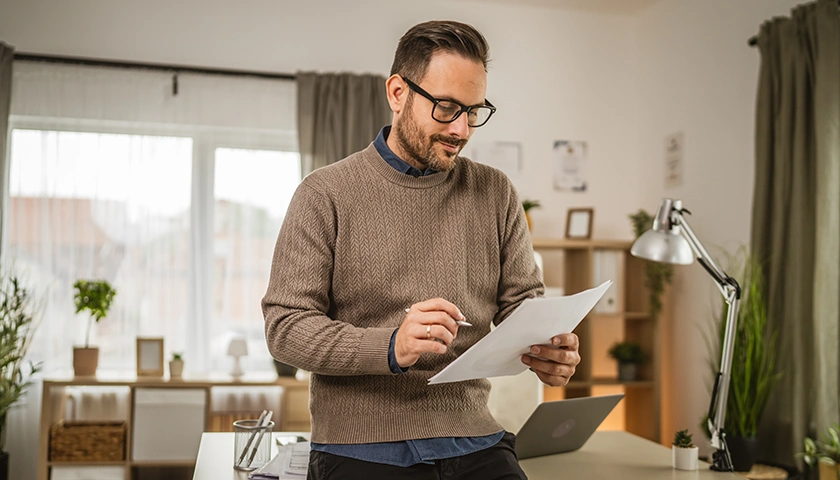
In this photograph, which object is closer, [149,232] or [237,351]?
[237,351]

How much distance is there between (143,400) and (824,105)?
11.1 ft

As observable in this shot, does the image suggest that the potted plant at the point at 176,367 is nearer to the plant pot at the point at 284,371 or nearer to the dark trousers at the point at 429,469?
the plant pot at the point at 284,371

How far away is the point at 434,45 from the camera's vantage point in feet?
4.71

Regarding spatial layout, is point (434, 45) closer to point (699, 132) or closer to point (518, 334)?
point (518, 334)

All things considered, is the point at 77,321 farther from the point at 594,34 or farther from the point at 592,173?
the point at 594,34

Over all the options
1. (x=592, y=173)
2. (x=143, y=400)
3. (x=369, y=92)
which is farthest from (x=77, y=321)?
(x=592, y=173)

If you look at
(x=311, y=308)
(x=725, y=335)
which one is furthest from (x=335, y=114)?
(x=311, y=308)

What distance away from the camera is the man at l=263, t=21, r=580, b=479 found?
4.39 feet

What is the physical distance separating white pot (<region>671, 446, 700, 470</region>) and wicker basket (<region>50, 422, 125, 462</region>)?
9.23ft

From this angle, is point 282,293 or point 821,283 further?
point 821,283

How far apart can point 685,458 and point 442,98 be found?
1.21 metres

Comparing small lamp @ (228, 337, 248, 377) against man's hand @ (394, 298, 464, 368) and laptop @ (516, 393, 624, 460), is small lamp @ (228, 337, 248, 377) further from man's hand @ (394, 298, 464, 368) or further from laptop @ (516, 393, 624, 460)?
man's hand @ (394, 298, 464, 368)

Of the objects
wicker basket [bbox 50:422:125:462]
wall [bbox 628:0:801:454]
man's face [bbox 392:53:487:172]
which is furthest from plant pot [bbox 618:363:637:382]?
man's face [bbox 392:53:487:172]

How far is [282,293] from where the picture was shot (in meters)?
1.35
